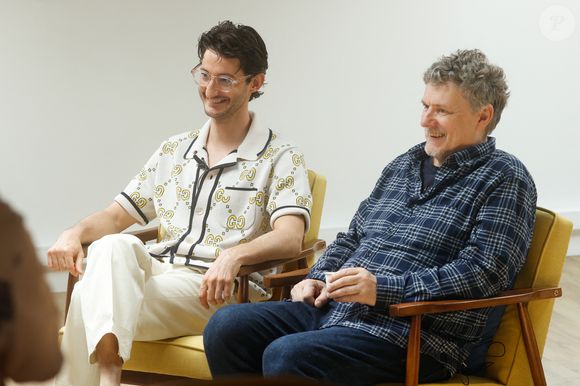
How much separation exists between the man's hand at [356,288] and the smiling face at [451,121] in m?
0.50

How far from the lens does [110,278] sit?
255 cm

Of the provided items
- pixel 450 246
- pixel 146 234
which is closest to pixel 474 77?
pixel 450 246

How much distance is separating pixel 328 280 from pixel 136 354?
694 mm

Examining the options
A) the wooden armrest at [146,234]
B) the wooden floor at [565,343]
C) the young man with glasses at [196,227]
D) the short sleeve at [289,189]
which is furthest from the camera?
the wooden floor at [565,343]

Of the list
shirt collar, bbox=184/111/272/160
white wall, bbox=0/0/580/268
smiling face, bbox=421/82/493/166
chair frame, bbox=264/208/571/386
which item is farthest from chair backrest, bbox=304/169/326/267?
white wall, bbox=0/0/580/268

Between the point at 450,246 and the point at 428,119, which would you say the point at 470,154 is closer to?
the point at 428,119

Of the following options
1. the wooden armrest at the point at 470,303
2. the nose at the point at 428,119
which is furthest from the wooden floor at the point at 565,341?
the nose at the point at 428,119

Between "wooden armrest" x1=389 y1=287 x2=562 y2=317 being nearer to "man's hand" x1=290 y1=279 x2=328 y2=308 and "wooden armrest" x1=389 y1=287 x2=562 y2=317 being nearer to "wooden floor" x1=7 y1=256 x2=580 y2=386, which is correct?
"man's hand" x1=290 y1=279 x2=328 y2=308

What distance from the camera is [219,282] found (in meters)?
2.59

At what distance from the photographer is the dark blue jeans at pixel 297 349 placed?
2287 millimetres

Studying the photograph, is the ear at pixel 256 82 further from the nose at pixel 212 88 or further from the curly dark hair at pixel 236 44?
the nose at pixel 212 88

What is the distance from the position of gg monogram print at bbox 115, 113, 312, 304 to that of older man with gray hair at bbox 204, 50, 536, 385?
0.94 ft

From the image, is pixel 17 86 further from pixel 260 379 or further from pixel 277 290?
pixel 260 379

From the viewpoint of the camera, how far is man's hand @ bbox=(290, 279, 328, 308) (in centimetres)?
257
